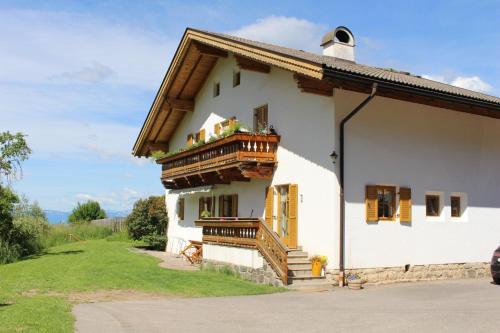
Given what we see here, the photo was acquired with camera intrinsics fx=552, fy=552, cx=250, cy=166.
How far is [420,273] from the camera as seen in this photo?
54.3 ft

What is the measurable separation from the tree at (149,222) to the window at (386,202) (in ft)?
49.4

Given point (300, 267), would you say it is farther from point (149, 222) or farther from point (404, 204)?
Answer: point (149, 222)

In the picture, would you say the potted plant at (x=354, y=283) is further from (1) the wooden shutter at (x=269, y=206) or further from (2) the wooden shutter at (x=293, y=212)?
(1) the wooden shutter at (x=269, y=206)

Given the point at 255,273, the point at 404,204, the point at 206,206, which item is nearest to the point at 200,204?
the point at 206,206

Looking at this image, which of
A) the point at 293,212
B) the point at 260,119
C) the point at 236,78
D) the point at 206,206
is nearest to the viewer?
the point at 293,212

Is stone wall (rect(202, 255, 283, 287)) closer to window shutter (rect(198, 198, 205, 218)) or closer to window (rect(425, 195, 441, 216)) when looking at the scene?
window (rect(425, 195, 441, 216))

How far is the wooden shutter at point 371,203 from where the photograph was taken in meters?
15.9

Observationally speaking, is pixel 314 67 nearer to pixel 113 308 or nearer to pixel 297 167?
pixel 297 167

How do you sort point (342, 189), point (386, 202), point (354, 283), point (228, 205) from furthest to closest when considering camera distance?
1. point (228, 205)
2. point (386, 202)
3. point (342, 189)
4. point (354, 283)

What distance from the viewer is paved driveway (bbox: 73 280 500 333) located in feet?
29.9

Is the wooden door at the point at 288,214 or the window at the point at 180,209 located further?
the window at the point at 180,209

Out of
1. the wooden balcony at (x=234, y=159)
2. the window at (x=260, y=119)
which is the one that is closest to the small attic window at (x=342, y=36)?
the window at (x=260, y=119)

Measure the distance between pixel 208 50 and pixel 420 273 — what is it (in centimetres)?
1165

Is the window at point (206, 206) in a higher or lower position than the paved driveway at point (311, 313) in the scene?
higher
